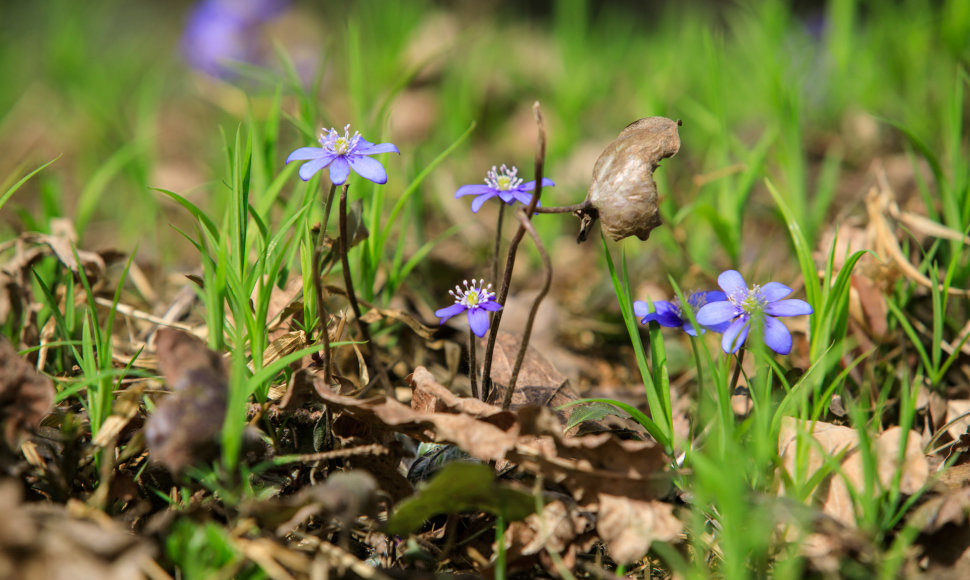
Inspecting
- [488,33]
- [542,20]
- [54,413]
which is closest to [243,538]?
[54,413]

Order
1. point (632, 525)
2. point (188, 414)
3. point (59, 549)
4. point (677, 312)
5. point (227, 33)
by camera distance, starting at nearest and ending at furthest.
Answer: point (59, 549)
point (188, 414)
point (632, 525)
point (677, 312)
point (227, 33)

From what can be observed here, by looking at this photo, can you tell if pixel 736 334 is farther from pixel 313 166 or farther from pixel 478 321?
pixel 313 166

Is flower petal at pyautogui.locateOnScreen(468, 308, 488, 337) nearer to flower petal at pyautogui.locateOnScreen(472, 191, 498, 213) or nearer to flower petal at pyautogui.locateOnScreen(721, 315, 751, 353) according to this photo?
flower petal at pyautogui.locateOnScreen(472, 191, 498, 213)

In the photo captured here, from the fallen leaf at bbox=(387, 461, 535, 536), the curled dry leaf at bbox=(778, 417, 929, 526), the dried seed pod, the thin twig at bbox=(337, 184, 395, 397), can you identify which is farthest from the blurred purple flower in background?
the curled dry leaf at bbox=(778, 417, 929, 526)

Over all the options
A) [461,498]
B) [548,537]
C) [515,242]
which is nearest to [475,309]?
[515,242]

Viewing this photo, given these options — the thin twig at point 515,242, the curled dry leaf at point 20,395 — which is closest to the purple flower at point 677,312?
the thin twig at point 515,242

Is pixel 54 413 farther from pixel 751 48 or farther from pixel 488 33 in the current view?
pixel 488 33

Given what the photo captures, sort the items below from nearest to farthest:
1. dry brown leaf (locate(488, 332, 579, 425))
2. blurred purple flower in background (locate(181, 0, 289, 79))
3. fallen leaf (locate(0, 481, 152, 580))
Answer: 1. fallen leaf (locate(0, 481, 152, 580))
2. dry brown leaf (locate(488, 332, 579, 425))
3. blurred purple flower in background (locate(181, 0, 289, 79))

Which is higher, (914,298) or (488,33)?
(488,33)
